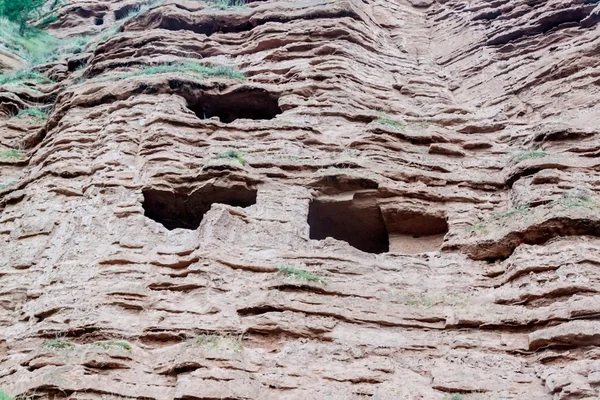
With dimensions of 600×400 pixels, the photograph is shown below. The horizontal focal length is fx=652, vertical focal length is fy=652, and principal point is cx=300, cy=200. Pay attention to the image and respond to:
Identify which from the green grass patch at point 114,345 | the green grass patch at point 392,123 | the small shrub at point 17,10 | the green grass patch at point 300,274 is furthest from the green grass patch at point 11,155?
the small shrub at point 17,10

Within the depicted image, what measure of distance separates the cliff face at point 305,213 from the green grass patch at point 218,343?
22mm

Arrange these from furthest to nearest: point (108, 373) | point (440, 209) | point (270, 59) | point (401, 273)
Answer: point (270, 59) → point (440, 209) → point (401, 273) → point (108, 373)

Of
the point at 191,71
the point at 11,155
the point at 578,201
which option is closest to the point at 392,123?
the point at 578,201

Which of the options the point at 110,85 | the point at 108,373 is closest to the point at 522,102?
the point at 110,85

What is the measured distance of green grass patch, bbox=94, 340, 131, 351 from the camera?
6.85 metres

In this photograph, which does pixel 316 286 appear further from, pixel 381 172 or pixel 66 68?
pixel 66 68

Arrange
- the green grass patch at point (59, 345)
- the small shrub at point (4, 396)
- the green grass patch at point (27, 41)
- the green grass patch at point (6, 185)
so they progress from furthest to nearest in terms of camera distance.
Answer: the green grass patch at point (27, 41) < the green grass patch at point (6, 185) < the green grass patch at point (59, 345) < the small shrub at point (4, 396)

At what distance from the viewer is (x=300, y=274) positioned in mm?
7715

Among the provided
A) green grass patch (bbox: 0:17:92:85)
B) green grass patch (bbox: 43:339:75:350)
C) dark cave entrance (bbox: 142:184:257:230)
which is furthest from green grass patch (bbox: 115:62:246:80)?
green grass patch (bbox: 43:339:75:350)

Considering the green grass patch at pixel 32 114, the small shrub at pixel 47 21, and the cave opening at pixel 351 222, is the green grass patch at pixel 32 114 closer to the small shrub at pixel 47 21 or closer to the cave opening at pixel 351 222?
the cave opening at pixel 351 222

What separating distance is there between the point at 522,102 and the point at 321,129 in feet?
12.8

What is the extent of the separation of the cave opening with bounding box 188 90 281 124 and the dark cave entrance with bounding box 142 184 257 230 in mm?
2710

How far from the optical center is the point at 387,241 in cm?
988

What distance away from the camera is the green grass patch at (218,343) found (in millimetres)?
6809
